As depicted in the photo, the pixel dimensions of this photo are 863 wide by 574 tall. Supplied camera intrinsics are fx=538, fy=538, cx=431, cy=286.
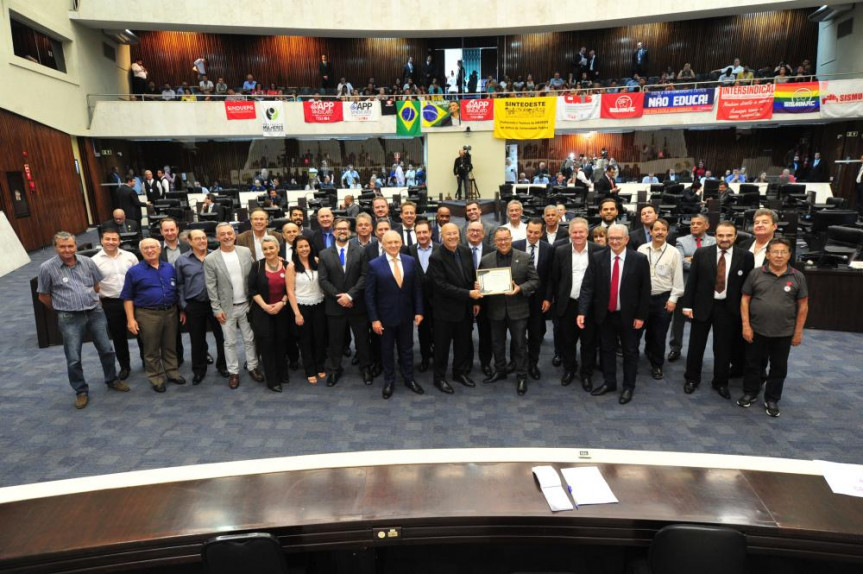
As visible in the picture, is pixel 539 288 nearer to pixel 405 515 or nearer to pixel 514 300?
pixel 514 300

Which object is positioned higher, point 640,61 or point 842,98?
point 640,61

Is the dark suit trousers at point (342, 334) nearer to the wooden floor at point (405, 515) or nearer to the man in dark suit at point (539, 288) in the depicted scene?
the man in dark suit at point (539, 288)

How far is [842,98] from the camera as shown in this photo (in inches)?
636

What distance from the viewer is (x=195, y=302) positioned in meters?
5.54

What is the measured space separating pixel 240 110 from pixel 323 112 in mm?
2787

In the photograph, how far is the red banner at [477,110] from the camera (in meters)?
19.3

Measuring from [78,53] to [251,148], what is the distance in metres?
6.66

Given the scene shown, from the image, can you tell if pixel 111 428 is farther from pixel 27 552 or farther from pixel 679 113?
pixel 679 113

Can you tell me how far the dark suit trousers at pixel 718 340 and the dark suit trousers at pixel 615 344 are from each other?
0.59 meters

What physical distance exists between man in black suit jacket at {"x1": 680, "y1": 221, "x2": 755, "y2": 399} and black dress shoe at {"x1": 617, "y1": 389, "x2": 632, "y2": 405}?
2.00ft

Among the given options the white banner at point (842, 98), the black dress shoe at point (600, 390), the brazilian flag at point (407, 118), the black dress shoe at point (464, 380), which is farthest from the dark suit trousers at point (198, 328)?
the white banner at point (842, 98)

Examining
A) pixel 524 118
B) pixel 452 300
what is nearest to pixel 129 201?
pixel 452 300

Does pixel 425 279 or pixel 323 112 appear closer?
pixel 425 279

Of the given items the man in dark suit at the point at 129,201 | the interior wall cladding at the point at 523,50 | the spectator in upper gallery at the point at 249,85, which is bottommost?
the man in dark suit at the point at 129,201
